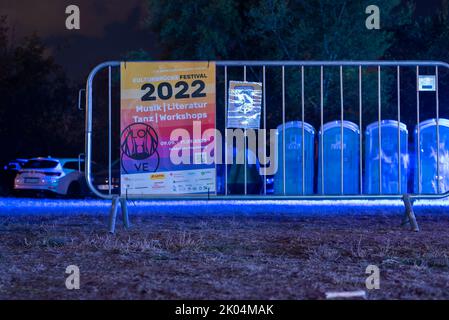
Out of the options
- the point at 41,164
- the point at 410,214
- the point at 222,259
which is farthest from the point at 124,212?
the point at 41,164

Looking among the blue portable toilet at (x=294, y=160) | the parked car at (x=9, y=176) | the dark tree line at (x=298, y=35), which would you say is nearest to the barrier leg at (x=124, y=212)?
the blue portable toilet at (x=294, y=160)

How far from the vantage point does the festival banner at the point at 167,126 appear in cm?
930

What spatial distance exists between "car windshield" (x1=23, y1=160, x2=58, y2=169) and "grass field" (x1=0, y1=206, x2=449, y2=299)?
10.2m

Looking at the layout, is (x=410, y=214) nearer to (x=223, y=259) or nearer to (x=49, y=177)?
(x=223, y=259)

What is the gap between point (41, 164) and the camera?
67.7ft

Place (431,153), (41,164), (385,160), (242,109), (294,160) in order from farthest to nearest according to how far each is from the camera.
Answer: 1. (41,164)
2. (431,153)
3. (385,160)
4. (294,160)
5. (242,109)

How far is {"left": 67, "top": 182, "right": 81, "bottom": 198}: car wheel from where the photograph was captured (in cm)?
2085

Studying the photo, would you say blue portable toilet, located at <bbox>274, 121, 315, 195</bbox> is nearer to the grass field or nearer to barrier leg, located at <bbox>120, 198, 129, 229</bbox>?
the grass field

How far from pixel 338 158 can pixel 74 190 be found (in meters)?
12.2

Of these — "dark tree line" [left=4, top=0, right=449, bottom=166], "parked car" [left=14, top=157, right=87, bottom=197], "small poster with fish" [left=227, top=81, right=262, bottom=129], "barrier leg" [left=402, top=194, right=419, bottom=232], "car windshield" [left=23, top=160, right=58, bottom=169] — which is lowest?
"barrier leg" [left=402, top=194, right=419, bottom=232]

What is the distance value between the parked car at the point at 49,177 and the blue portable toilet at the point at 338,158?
11008 millimetres

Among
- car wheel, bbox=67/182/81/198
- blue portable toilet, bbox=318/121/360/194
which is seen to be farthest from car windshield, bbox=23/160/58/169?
blue portable toilet, bbox=318/121/360/194

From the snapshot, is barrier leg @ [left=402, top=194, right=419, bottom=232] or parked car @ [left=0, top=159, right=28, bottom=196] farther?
parked car @ [left=0, top=159, right=28, bottom=196]

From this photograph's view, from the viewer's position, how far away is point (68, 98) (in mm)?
39188
